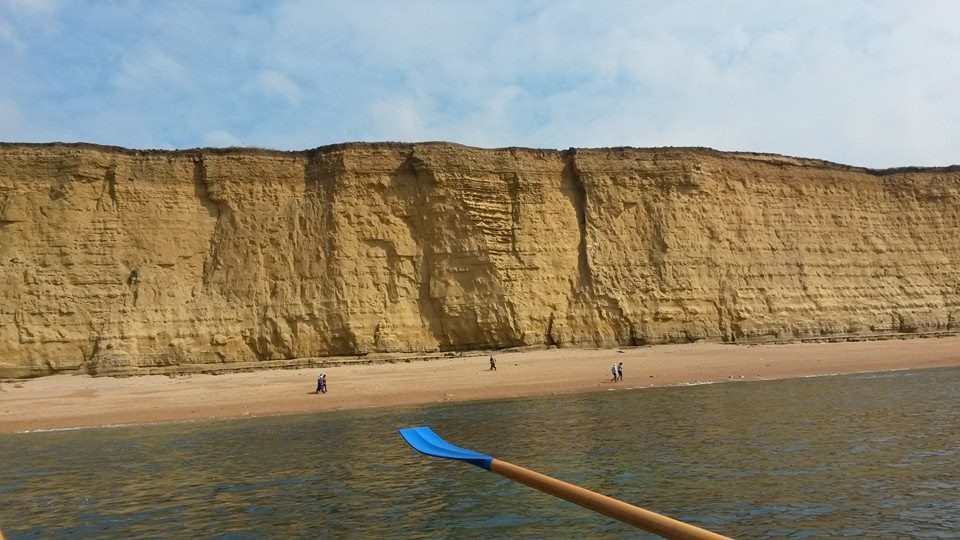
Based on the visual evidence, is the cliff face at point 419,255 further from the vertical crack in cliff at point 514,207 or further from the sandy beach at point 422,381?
the sandy beach at point 422,381

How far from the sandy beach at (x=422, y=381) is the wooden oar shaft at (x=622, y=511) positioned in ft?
40.1

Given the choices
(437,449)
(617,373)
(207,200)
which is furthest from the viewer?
(207,200)

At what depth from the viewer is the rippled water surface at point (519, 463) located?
638cm

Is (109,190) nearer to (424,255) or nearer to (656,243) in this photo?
(424,255)

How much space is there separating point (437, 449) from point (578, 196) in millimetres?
20293

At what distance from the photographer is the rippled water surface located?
6.38 meters

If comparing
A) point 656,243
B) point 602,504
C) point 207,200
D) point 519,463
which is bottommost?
point 519,463

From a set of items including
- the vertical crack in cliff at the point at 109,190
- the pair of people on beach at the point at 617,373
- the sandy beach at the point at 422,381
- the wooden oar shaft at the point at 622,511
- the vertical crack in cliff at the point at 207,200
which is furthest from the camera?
the vertical crack in cliff at the point at 207,200

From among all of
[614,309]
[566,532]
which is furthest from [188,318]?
[566,532]

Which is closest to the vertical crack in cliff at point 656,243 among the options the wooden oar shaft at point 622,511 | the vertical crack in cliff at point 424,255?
the vertical crack in cliff at point 424,255

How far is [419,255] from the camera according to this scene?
24750mm

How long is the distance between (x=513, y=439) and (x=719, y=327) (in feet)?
54.7

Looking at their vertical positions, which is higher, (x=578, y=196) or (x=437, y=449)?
(x=578, y=196)

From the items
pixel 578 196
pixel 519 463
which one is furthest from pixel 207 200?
pixel 519 463
